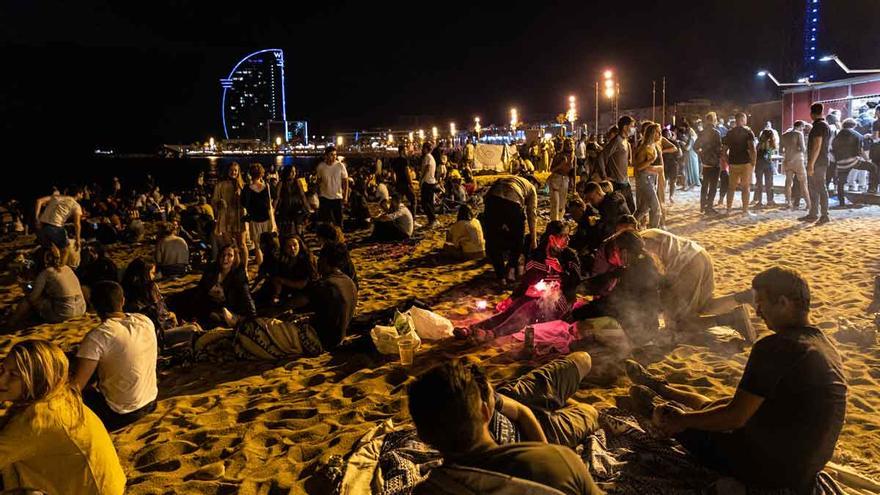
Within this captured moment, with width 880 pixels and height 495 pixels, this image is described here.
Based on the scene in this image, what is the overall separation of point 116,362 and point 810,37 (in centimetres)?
5437

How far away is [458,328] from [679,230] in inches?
248

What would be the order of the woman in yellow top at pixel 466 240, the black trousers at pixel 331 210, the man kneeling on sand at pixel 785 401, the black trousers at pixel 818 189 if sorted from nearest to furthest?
the man kneeling on sand at pixel 785 401
the woman in yellow top at pixel 466 240
the black trousers at pixel 818 189
the black trousers at pixel 331 210

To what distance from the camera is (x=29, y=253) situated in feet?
38.8

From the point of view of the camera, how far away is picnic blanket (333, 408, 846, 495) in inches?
114

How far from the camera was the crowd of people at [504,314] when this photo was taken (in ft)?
8.03

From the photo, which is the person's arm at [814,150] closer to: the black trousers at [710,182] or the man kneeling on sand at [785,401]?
the black trousers at [710,182]

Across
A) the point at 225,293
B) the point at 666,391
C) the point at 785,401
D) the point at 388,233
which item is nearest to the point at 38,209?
the point at 225,293

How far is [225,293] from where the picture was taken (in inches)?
255

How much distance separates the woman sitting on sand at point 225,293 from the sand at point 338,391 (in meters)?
0.88

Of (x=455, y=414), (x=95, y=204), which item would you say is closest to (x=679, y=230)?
(x=455, y=414)

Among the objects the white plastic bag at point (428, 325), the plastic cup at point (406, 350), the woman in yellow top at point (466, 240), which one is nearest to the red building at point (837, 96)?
the woman in yellow top at point (466, 240)

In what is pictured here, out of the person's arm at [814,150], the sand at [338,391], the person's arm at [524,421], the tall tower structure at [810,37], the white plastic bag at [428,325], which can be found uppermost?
the tall tower structure at [810,37]

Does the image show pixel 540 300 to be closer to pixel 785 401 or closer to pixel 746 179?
pixel 785 401

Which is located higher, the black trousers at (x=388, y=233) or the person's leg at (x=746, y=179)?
the person's leg at (x=746, y=179)
